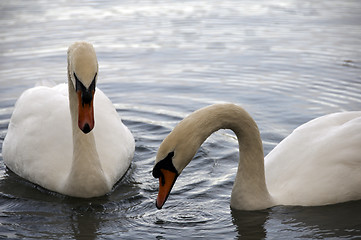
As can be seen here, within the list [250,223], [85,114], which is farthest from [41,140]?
[250,223]

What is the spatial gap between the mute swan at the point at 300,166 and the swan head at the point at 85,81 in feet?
4.12

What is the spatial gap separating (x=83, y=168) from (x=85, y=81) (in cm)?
121

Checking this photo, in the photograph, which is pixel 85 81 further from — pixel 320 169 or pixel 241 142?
pixel 320 169

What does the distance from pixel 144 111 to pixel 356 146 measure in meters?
3.90

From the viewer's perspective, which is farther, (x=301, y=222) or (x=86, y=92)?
(x=301, y=222)

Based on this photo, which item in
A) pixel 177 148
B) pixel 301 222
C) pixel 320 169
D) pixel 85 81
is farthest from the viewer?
pixel 320 169

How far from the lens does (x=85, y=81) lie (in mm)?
6055

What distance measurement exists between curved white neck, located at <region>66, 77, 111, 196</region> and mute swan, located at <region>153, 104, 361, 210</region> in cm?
146

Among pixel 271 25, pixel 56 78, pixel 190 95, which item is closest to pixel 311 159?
pixel 190 95

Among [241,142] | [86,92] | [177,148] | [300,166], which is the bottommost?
[300,166]

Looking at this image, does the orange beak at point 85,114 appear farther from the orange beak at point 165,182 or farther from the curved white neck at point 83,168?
the orange beak at point 165,182

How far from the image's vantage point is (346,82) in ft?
34.7

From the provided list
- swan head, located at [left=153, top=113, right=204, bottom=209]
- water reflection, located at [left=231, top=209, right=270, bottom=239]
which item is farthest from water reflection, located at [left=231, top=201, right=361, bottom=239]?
swan head, located at [left=153, top=113, right=204, bottom=209]

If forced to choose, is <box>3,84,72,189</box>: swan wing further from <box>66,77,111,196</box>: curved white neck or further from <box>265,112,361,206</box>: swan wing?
<box>265,112,361,206</box>: swan wing
